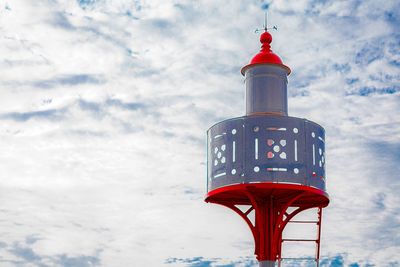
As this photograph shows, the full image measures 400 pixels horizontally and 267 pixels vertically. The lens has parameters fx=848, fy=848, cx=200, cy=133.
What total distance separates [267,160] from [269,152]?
12.7 inches

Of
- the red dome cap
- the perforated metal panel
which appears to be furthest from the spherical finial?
the perforated metal panel

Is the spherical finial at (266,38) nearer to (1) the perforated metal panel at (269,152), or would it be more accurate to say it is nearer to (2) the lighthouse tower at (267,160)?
(2) the lighthouse tower at (267,160)

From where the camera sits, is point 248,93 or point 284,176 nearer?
point 284,176

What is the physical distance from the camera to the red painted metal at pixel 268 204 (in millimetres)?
32200

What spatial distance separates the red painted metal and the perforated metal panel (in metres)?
0.29

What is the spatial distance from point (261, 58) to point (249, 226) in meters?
6.70

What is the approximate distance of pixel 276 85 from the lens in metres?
33.5

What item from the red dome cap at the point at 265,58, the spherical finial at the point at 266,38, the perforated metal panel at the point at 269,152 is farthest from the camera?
the spherical finial at the point at 266,38

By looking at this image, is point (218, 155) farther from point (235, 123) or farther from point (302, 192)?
point (302, 192)

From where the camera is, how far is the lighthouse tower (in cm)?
3184

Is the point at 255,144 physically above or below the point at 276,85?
below

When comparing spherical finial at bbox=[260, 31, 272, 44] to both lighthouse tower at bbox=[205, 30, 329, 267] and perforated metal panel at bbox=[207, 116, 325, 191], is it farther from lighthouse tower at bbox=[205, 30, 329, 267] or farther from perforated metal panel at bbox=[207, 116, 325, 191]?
perforated metal panel at bbox=[207, 116, 325, 191]

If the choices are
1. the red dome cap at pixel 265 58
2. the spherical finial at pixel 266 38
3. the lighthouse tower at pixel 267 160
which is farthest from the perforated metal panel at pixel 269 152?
the spherical finial at pixel 266 38

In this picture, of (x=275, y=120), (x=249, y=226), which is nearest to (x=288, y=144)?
(x=275, y=120)
